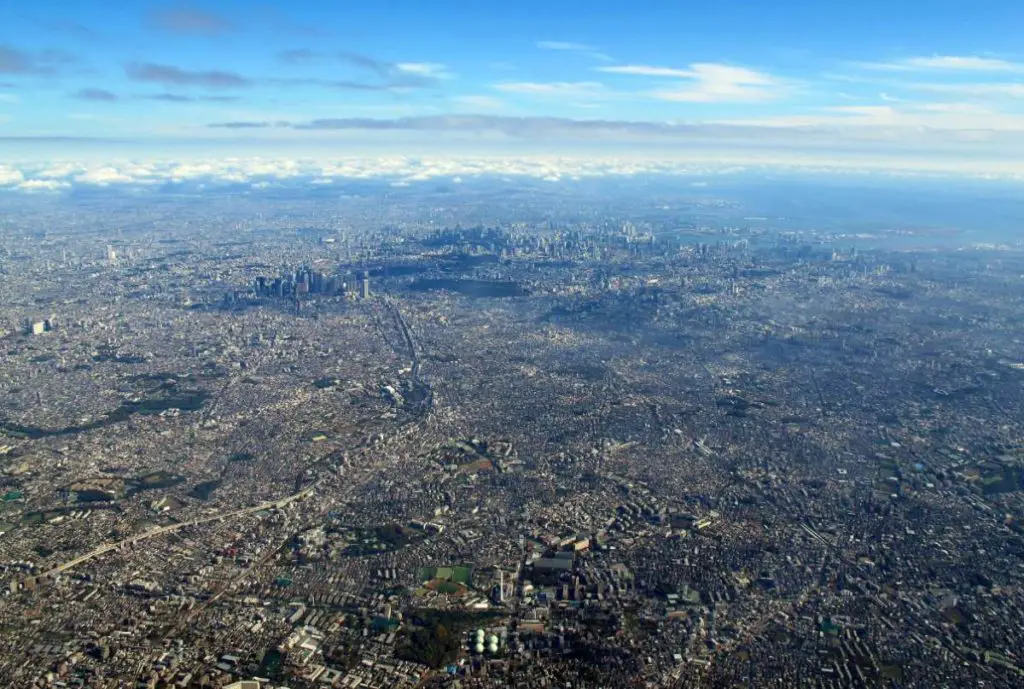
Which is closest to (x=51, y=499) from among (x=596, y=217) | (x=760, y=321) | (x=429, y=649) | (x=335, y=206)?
(x=429, y=649)

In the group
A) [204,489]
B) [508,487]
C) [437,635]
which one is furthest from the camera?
[508,487]

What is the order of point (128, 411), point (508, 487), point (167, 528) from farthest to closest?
1. point (128, 411)
2. point (508, 487)
3. point (167, 528)

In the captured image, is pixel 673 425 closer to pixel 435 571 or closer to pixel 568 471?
pixel 568 471

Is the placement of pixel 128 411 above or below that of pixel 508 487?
above

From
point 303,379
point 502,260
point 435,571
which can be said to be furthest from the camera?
point 502,260

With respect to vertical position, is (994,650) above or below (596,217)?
below

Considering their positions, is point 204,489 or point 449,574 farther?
point 204,489

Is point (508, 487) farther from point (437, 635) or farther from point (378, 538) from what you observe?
point (437, 635)

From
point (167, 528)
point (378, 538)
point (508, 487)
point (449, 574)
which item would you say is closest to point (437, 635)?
point (449, 574)
